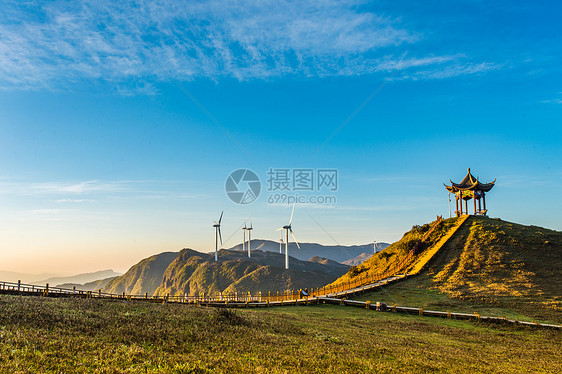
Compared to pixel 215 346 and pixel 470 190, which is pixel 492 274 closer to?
pixel 470 190

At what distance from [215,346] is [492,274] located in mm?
66075

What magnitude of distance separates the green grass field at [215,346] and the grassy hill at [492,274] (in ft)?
77.6

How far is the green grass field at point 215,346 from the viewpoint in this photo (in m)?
16.5

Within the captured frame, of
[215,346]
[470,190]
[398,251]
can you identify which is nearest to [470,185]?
[470,190]

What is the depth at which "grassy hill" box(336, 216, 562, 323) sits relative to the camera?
189ft

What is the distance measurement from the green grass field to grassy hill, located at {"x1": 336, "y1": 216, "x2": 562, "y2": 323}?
23.7 meters

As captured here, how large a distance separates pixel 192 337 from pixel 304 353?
6.61 m

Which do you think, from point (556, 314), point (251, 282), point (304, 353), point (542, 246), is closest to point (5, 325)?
point (304, 353)

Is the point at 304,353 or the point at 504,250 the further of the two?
the point at 504,250

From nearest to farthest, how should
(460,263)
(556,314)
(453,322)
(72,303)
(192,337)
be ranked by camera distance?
(192,337) < (72,303) < (453,322) < (556,314) < (460,263)

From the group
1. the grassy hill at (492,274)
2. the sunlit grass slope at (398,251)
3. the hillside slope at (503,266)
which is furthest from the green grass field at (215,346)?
the sunlit grass slope at (398,251)

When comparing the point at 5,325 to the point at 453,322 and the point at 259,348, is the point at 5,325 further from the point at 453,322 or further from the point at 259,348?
the point at 453,322

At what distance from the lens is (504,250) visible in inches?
3145

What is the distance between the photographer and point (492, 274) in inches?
2800
